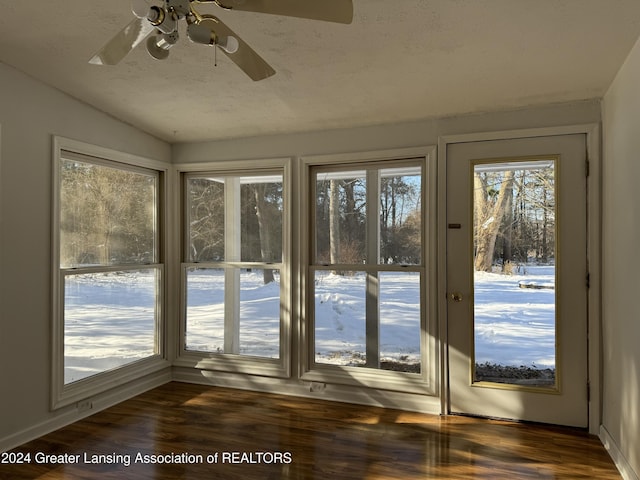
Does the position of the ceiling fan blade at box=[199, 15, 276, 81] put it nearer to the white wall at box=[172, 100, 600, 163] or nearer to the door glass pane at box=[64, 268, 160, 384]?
the white wall at box=[172, 100, 600, 163]

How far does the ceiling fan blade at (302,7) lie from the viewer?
155 cm

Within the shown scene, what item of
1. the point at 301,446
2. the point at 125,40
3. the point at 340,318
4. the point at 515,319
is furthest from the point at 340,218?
the point at 125,40

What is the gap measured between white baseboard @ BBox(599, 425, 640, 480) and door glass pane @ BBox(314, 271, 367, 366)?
1.71m

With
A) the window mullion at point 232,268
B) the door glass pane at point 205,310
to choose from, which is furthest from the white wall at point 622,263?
the door glass pane at point 205,310

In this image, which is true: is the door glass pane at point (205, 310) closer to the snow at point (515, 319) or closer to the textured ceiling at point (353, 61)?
the textured ceiling at point (353, 61)

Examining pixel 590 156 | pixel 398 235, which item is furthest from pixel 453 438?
pixel 590 156

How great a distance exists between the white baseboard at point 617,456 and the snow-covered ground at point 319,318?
53 cm

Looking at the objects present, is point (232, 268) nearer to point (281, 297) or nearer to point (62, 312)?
point (281, 297)

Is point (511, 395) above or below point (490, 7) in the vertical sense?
below

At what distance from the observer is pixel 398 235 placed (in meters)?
3.74

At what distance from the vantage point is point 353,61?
2764mm

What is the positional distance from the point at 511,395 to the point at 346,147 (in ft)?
7.43

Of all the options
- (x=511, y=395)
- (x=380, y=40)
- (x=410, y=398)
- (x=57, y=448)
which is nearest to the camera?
(x=380, y=40)

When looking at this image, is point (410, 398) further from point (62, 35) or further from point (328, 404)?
point (62, 35)
